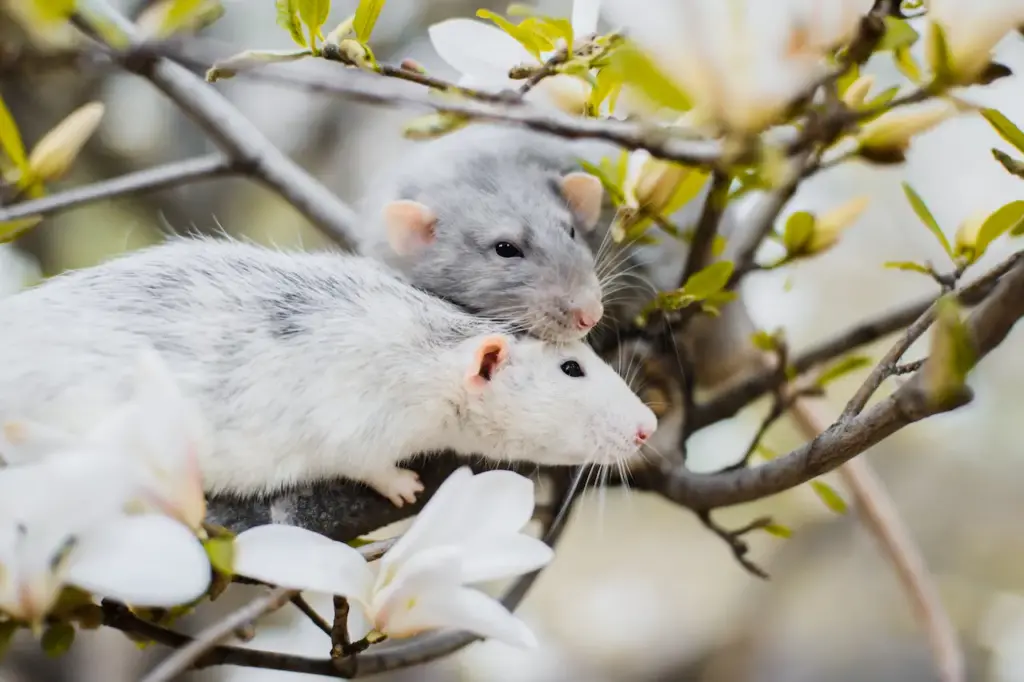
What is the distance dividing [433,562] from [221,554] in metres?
0.09

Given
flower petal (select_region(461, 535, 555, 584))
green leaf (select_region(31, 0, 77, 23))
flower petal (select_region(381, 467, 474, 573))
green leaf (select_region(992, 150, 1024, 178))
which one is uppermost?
green leaf (select_region(31, 0, 77, 23))

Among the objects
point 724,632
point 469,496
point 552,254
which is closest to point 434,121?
point 552,254

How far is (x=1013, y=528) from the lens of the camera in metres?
1.50

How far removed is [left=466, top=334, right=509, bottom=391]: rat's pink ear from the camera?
0.52m

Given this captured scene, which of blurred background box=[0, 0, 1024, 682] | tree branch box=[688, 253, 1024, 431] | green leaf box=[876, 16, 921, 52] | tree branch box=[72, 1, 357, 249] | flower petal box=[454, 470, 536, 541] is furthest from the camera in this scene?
blurred background box=[0, 0, 1024, 682]

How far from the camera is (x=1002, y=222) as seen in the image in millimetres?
473

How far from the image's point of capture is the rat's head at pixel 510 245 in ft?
1.94

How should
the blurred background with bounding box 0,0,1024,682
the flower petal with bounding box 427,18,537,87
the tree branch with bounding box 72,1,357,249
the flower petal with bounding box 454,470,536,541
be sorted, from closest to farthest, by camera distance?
the flower petal with bounding box 454,470,536,541, the flower petal with bounding box 427,18,537,87, the tree branch with bounding box 72,1,357,249, the blurred background with bounding box 0,0,1024,682

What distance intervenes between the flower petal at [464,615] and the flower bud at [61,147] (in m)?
0.41

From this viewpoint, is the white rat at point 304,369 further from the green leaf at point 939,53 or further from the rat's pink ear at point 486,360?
the green leaf at point 939,53

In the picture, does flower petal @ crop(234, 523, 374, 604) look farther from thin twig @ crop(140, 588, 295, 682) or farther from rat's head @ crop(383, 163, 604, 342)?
rat's head @ crop(383, 163, 604, 342)

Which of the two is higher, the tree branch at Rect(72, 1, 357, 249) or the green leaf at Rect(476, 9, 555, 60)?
the green leaf at Rect(476, 9, 555, 60)

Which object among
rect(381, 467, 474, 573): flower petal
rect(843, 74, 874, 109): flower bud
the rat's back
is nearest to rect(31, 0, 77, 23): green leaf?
the rat's back

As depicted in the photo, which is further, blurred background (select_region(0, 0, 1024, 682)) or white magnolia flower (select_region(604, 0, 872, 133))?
blurred background (select_region(0, 0, 1024, 682))
